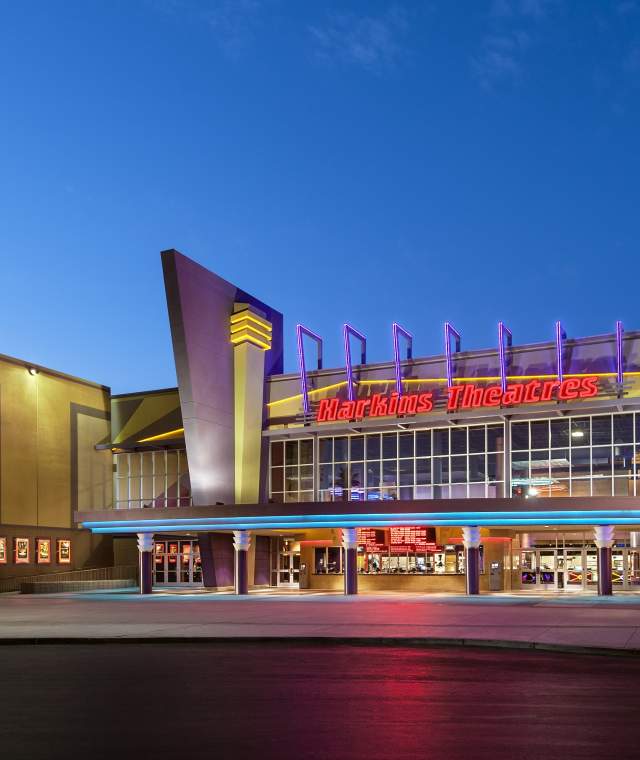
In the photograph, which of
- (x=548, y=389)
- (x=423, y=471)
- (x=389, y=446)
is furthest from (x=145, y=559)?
(x=548, y=389)

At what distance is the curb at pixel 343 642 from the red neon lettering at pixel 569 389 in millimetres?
25695

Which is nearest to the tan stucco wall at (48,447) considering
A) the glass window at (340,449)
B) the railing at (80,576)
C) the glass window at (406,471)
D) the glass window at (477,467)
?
the railing at (80,576)

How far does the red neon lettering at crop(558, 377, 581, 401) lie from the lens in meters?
44.3

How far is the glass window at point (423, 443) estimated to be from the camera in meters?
50.3

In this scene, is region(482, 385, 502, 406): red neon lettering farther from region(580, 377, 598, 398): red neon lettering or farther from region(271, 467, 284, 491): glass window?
region(271, 467, 284, 491): glass window

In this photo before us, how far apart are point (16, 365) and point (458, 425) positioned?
25158mm

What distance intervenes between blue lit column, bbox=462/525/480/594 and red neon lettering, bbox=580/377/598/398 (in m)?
7.96

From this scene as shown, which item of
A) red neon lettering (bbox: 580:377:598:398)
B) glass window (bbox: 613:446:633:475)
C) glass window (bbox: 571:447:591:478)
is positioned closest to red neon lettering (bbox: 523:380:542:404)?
red neon lettering (bbox: 580:377:598:398)

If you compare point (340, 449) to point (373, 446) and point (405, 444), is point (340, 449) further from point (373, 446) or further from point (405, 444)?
point (405, 444)

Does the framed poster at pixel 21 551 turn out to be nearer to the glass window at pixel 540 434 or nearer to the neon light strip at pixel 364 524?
the neon light strip at pixel 364 524

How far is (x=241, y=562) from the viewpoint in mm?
46625

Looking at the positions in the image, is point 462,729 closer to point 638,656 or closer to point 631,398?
point 638,656

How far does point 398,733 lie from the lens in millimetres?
10234

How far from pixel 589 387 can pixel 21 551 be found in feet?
105
